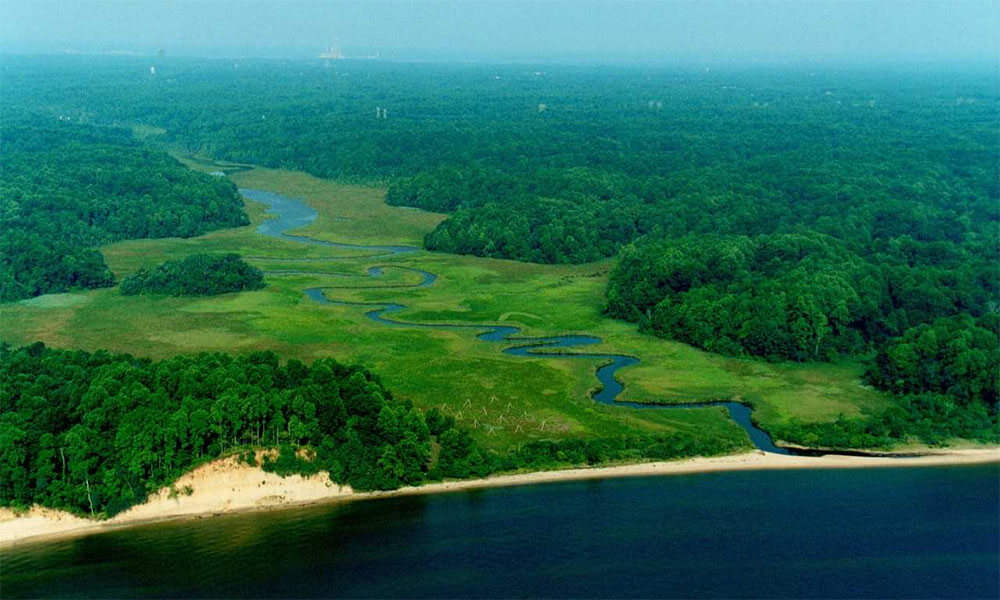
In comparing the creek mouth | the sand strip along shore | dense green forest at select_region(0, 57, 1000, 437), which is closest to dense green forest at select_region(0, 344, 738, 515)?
the sand strip along shore

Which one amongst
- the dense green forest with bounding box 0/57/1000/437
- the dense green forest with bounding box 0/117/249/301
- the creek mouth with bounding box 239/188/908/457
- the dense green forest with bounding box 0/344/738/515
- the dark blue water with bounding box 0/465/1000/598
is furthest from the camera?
the dense green forest with bounding box 0/117/249/301

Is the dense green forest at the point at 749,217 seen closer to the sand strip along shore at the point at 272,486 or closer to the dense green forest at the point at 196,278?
the sand strip along shore at the point at 272,486

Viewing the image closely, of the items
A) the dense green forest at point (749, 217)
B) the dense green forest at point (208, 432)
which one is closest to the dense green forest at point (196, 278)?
the dense green forest at point (749, 217)

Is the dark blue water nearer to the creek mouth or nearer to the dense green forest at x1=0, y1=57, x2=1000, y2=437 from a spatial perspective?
the creek mouth

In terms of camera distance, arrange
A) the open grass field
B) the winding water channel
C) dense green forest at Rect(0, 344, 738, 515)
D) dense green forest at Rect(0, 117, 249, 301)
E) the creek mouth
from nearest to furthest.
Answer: dense green forest at Rect(0, 344, 738, 515), the creek mouth, the open grass field, the winding water channel, dense green forest at Rect(0, 117, 249, 301)

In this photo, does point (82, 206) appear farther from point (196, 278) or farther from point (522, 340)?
point (522, 340)

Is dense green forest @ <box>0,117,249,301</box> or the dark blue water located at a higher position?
dense green forest @ <box>0,117,249,301</box>

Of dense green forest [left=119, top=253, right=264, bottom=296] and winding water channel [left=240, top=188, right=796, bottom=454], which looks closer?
winding water channel [left=240, top=188, right=796, bottom=454]
